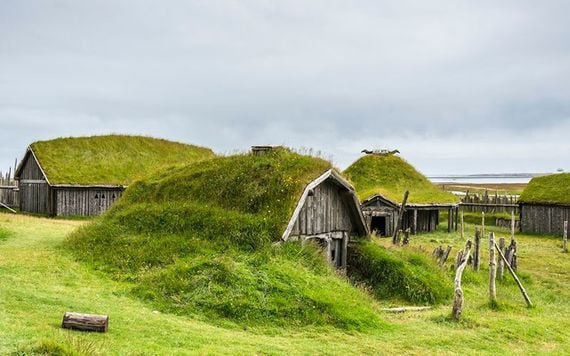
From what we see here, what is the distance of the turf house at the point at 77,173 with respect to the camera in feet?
129

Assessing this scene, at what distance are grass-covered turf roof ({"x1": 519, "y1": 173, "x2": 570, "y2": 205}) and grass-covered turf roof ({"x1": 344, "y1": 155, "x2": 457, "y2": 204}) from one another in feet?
19.7

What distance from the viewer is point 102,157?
4347cm

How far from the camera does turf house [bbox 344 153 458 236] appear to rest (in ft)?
132

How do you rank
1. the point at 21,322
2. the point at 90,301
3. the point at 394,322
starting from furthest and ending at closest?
1. the point at 394,322
2. the point at 90,301
3. the point at 21,322

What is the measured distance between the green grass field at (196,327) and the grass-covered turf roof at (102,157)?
67.8ft

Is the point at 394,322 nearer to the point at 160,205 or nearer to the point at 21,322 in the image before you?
the point at 21,322

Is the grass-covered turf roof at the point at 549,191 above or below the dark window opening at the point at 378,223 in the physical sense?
above

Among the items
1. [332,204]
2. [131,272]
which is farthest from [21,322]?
[332,204]

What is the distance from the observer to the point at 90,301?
13.0 m

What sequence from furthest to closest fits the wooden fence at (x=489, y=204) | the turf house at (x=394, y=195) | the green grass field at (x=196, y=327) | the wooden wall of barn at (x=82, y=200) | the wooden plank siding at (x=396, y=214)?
the wooden fence at (x=489, y=204) → the turf house at (x=394, y=195) → the wooden plank siding at (x=396, y=214) → the wooden wall of barn at (x=82, y=200) → the green grass field at (x=196, y=327)

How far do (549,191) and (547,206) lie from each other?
1.71 meters

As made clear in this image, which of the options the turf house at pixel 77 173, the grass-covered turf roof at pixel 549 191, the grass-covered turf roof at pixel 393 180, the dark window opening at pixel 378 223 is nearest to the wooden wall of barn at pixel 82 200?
the turf house at pixel 77 173

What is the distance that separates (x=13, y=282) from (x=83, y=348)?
21.2 feet

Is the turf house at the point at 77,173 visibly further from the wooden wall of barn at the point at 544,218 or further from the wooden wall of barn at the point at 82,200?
the wooden wall of barn at the point at 544,218
